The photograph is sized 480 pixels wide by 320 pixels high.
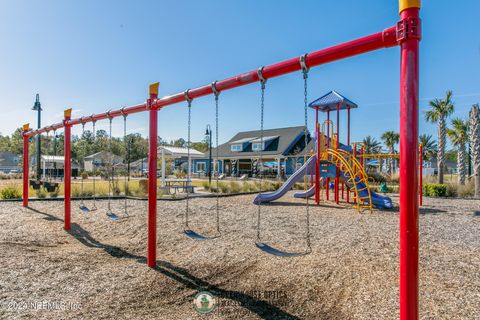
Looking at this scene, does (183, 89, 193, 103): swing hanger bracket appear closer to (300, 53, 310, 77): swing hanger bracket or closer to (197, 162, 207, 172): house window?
(300, 53, 310, 77): swing hanger bracket

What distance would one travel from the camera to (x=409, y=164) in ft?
6.72

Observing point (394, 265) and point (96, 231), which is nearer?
point (394, 265)

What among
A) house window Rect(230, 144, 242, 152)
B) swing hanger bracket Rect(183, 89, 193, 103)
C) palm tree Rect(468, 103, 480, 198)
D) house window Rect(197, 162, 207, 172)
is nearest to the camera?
swing hanger bracket Rect(183, 89, 193, 103)

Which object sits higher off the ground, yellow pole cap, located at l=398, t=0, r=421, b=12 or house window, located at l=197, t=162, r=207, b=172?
yellow pole cap, located at l=398, t=0, r=421, b=12

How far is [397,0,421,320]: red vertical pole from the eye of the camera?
6.72 ft

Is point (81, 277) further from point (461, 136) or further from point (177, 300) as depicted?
point (461, 136)

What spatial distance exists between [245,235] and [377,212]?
188 inches

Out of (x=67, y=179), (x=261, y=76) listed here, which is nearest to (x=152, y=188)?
(x=261, y=76)

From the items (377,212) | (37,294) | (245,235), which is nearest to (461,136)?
(377,212)

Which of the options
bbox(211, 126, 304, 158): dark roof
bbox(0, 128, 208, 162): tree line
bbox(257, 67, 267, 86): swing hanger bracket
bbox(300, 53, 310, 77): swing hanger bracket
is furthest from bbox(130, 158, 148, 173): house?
bbox(300, 53, 310, 77): swing hanger bracket

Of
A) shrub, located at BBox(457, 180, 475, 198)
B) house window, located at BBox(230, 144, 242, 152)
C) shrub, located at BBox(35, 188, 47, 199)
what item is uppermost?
house window, located at BBox(230, 144, 242, 152)

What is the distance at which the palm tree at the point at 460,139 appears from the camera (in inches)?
807

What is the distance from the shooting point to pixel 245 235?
579 cm

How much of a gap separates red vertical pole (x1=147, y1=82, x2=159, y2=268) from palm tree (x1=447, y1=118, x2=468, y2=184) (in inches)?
819
